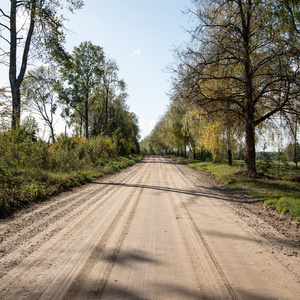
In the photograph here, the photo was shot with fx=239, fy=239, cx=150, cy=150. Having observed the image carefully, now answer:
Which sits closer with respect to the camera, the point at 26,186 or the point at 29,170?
the point at 26,186

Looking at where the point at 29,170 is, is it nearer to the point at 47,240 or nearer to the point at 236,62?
the point at 47,240

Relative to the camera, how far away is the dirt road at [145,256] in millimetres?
3000

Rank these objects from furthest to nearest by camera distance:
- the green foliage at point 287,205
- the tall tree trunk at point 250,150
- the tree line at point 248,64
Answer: the tall tree trunk at point 250,150 → the tree line at point 248,64 → the green foliage at point 287,205

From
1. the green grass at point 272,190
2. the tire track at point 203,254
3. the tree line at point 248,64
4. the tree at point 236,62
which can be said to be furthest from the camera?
the tree at point 236,62

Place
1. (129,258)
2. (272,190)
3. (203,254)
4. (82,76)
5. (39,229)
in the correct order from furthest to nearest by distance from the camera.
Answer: (82,76)
(272,190)
(39,229)
(203,254)
(129,258)

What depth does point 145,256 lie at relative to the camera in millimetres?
3934

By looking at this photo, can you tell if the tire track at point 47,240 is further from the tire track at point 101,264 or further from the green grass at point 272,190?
the green grass at point 272,190

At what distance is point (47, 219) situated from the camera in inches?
243

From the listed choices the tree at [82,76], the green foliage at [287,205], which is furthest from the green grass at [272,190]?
the tree at [82,76]

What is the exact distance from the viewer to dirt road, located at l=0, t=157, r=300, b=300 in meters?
3.00

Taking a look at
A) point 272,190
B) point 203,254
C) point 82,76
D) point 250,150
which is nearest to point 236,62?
point 250,150

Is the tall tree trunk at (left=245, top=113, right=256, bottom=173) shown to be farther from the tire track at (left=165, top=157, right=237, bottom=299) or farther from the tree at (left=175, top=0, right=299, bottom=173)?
the tire track at (left=165, top=157, right=237, bottom=299)

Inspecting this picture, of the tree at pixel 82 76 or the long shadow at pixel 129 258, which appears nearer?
the long shadow at pixel 129 258

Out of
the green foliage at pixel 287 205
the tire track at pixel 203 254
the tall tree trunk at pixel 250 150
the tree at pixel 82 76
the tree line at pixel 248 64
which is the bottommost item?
the tire track at pixel 203 254
